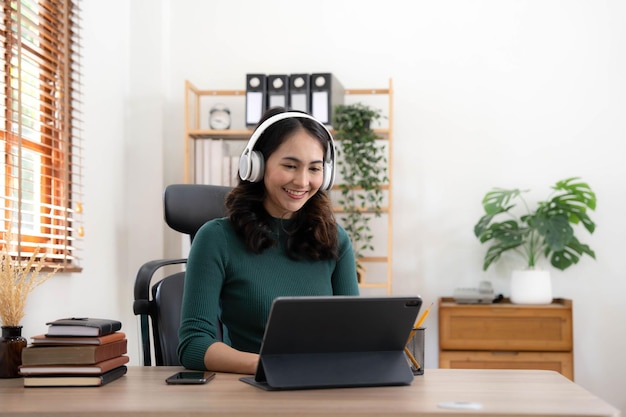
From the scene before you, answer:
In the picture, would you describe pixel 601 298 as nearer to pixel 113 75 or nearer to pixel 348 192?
pixel 348 192

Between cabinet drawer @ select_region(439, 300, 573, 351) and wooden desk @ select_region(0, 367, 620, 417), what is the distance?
8.70 feet

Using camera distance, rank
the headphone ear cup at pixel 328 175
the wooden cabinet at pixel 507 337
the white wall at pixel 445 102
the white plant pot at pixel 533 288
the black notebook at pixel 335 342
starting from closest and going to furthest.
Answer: the black notebook at pixel 335 342 < the headphone ear cup at pixel 328 175 < the wooden cabinet at pixel 507 337 < the white plant pot at pixel 533 288 < the white wall at pixel 445 102

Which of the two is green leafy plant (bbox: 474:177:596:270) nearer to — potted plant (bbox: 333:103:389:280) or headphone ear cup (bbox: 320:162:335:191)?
potted plant (bbox: 333:103:389:280)

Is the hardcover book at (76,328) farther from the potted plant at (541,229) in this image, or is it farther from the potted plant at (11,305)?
the potted plant at (541,229)

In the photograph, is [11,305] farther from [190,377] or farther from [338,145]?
[338,145]

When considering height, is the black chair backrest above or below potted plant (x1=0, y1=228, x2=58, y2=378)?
above

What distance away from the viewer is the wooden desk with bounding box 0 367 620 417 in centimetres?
127

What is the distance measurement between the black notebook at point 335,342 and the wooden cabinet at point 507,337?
2797 millimetres

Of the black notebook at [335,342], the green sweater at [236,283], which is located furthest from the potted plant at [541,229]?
the black notebook at [335,342]

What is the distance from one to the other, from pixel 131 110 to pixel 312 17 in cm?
113

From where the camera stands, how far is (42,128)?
372 cm

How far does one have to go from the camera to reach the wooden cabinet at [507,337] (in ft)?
13.8

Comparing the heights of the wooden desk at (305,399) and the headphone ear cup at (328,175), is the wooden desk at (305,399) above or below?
below

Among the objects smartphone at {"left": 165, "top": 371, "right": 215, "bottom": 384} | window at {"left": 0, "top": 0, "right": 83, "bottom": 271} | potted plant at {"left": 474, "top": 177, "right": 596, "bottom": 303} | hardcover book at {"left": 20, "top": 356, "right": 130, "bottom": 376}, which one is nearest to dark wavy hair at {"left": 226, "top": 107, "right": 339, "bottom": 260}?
smartphone at {"left": 165, "top": 371, "right": 215, "bottom": 384}
